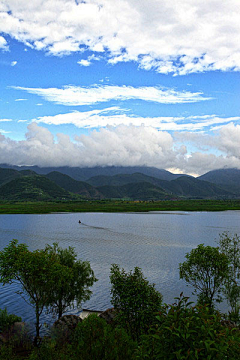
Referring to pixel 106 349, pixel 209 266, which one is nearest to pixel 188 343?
pixel 106 349

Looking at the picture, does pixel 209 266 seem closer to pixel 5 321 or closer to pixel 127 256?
pixel 5 321

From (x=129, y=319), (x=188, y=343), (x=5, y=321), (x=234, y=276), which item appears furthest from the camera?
(x=234, y=276)

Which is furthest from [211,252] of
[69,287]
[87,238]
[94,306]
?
[87,238]

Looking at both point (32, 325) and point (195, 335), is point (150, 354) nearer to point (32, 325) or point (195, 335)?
point (195, 335)

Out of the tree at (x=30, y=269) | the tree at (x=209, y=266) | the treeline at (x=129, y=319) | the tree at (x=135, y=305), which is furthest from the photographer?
the tree at (x=209, y=266)

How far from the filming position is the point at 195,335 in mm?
14969

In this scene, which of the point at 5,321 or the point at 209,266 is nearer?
the point at 5,321

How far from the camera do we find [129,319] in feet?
109

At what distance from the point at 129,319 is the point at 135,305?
Result: 1.90 meters

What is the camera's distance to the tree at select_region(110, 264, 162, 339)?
106ft

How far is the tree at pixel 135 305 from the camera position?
106 ft

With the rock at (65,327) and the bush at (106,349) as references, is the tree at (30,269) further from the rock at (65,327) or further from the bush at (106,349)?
the bush at (106,349)

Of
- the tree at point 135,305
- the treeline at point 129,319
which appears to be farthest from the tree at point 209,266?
the tree at point 135,305

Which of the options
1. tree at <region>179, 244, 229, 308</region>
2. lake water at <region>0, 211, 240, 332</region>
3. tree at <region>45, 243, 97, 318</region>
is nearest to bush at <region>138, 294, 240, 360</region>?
A: tree at <region>45, 243, 97, 318</region>
